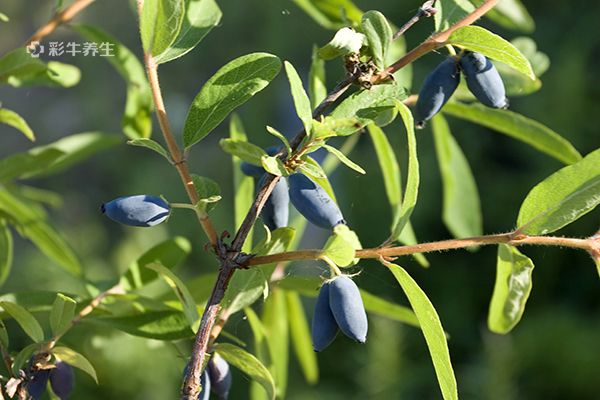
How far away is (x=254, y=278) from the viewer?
489 mm

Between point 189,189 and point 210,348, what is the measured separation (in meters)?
0.09

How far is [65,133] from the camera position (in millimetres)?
3557

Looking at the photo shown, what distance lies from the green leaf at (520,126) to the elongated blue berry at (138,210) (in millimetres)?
256

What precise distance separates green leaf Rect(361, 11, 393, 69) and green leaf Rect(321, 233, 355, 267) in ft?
0.30

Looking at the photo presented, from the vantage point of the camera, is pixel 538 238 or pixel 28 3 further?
pixel 28 3

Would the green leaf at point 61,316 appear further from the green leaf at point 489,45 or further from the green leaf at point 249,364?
the green leaf at point 489,45

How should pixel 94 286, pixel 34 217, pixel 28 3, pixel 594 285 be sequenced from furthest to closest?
pixel 28 3
pixel 594 285
pixel 34 217
pixel 94 286

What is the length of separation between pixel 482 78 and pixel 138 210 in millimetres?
191

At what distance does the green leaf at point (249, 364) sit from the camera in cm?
45

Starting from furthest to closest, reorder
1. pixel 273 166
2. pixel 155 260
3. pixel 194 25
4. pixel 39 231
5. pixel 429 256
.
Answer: pixel 429 256 < pixel 39 231 < pixel 155 260 < pixel 194 25 < pixel 273 166

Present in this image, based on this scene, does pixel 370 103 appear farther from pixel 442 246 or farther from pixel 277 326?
pixel 277 326

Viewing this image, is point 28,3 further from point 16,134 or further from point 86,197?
point 86,197

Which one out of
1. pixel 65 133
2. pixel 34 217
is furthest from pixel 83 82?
pixel 34 217

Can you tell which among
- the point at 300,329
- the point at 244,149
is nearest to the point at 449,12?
the point at 244,149
